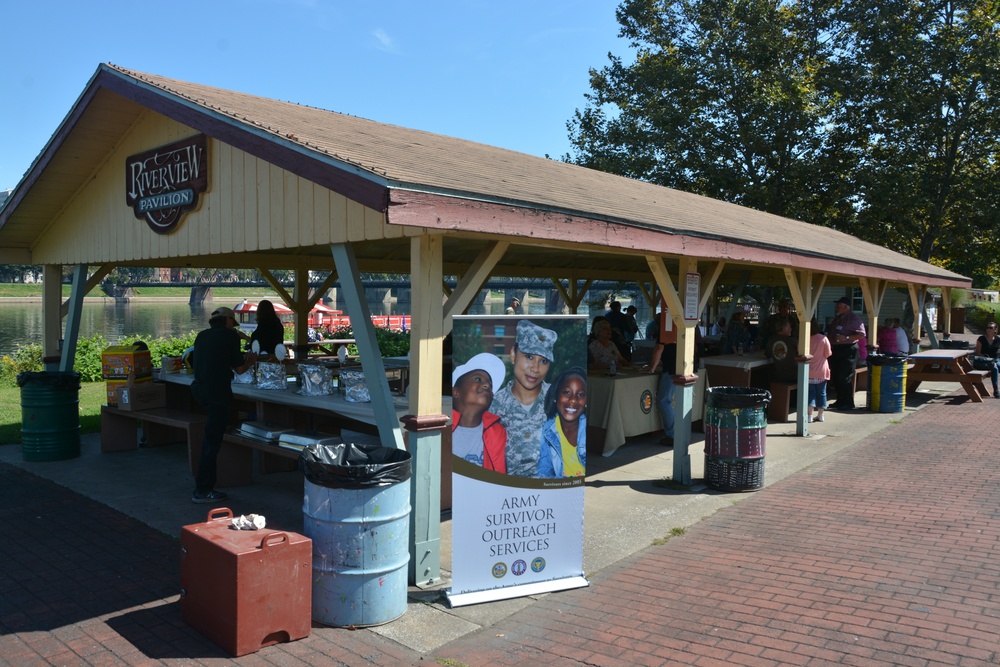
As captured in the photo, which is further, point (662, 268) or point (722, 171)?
point (722, 171)

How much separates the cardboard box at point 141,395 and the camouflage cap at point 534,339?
18.5 ft

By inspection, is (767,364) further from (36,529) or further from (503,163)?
(36,529)

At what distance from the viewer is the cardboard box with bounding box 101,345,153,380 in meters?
8.81

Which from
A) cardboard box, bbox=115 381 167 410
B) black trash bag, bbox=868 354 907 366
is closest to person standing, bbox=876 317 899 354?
black trash bag, bbox=868 354 907 366

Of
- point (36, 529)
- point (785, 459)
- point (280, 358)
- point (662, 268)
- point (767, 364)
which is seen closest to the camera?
point (36, 529)

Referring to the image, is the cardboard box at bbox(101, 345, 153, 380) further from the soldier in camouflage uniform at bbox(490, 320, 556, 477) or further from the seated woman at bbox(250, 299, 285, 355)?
the soldier in camouflage uniform at bbox(490, 320, 556, 477)

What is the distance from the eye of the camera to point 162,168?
7.55m

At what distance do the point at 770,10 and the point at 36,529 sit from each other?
27520mm

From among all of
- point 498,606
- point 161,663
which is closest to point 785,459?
point 498,606

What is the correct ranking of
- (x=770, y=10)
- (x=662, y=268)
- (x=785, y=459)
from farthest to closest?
(x=770, y=10), (x=785, y=459), (x=662, y=268)

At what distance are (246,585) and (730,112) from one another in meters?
27.1

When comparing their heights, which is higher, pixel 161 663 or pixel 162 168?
pixel 162 168

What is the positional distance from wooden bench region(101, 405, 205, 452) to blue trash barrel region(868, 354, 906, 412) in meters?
11.0

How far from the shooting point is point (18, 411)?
12453 millimetres
